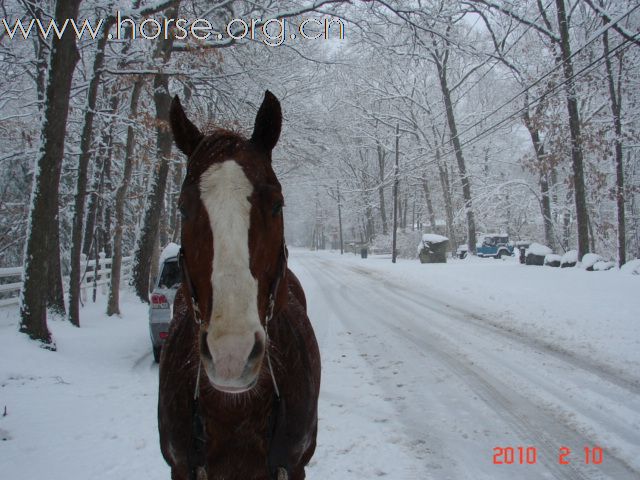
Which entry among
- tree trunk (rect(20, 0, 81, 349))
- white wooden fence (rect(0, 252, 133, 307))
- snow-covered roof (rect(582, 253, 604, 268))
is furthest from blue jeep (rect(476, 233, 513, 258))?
tree trunk (rect(20, 0, 81, 349))

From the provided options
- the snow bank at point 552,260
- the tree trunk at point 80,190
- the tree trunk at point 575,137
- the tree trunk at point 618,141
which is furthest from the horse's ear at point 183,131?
the tree trunk at point 618,141

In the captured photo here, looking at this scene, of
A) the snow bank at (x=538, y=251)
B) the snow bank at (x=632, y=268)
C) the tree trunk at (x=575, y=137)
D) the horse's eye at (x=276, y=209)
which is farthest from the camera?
the snow bank at (x=538, y=251)

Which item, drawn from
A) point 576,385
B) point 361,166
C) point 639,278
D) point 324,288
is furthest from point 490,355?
point 361,166

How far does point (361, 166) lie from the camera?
137 feet

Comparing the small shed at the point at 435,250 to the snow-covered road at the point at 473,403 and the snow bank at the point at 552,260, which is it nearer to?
the snow bank at the point at 552,260

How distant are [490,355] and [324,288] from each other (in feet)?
30.6

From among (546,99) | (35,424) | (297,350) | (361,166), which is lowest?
(35,424)

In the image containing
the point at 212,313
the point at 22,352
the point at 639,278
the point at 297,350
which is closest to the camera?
the point at 212,313

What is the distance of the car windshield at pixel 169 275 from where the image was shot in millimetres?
7004

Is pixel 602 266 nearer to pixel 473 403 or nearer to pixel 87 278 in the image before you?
pixel 473 403

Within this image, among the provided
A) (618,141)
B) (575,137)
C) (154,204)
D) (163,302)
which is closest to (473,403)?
(163,302)

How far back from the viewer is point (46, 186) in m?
6.41

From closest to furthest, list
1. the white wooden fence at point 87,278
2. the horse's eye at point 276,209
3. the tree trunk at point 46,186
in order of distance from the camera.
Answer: the horse's eye at point 276,209 → the tree trunk at point 46,186 → the white wooden fence at point 87,278

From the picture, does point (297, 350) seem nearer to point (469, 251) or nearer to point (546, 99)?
point (546, 99)
